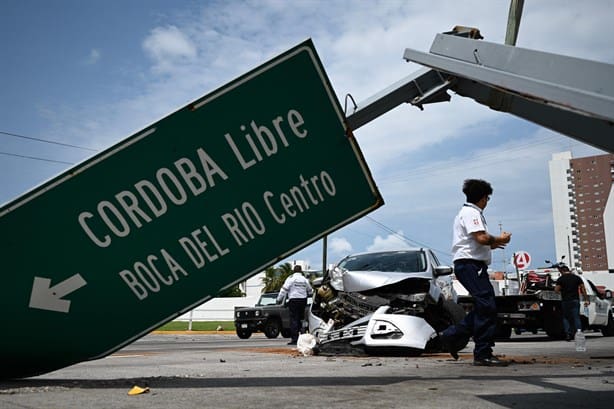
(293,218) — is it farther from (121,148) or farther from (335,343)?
(335,343)

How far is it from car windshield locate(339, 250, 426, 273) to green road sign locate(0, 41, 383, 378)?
4219 millimetres

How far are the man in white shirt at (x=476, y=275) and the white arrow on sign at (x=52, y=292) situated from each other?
11.3ft

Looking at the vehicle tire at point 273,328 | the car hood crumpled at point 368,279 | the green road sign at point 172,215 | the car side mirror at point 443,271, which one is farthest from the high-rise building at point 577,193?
the green road sign at point 172,215

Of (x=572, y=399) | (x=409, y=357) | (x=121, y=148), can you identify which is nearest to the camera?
(x=572, y=399)

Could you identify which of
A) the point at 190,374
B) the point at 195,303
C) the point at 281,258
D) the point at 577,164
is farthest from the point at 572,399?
the point at 577,164

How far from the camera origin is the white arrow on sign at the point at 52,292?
13.1 ft

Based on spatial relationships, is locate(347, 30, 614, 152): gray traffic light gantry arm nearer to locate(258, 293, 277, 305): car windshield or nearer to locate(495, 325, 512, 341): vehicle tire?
locate(495, 325, 512, 341): vehicle tire

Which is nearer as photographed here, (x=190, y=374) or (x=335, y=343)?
(x=190, y=374)

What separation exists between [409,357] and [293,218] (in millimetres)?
3461

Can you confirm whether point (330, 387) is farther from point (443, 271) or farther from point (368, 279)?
point (443, 271)

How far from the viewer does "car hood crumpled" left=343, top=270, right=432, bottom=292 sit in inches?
293

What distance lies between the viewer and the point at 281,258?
451 centimetres

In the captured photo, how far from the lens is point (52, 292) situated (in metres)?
4.02

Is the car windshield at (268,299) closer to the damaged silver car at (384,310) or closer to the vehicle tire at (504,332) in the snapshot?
the vehicle tire at (504,332)
